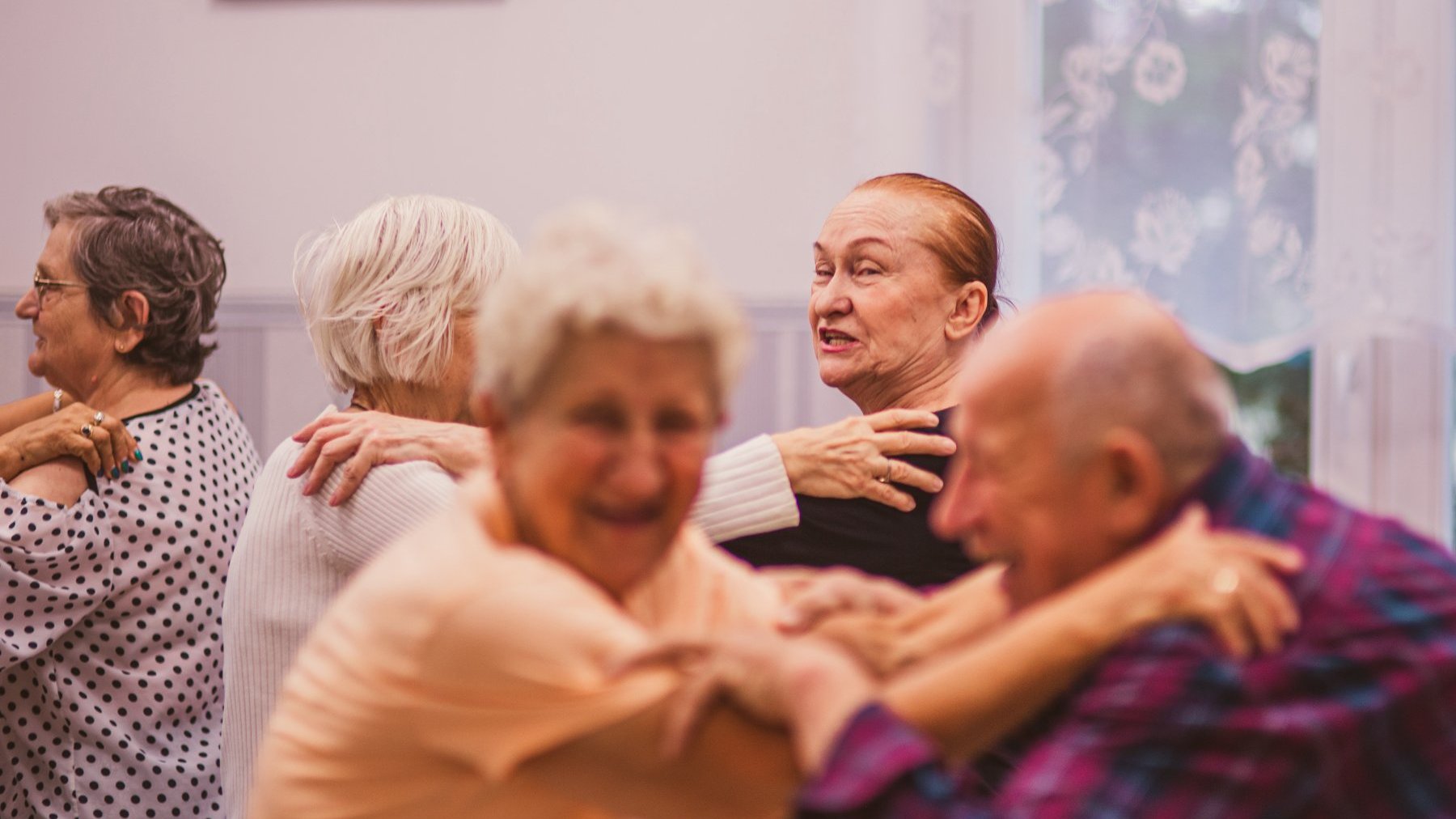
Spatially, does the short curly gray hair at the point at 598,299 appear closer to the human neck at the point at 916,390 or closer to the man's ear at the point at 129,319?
the human neck at the point at 916,390

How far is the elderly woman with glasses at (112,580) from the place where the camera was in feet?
7.18

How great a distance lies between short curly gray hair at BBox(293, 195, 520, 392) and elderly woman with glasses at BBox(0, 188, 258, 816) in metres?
0.54

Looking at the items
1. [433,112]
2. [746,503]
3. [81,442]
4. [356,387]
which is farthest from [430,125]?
[746,503]

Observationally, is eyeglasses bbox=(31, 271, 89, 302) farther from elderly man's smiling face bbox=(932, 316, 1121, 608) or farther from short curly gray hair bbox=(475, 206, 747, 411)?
elderly man's smiling face bbox=(932, 316, 1121, 608)

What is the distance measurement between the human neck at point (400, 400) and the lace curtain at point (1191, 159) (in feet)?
5.34

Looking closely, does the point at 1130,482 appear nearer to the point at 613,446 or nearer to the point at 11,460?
the point at 613,446

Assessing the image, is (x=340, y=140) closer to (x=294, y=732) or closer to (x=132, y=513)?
(x=132, y=513)

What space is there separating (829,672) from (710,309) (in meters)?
0.25

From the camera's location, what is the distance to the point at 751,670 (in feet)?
2.93

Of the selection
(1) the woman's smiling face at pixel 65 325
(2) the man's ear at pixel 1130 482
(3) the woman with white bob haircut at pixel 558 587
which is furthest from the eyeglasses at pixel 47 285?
(2) the man's ear at pixel 1130 482

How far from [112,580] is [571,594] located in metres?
1.60

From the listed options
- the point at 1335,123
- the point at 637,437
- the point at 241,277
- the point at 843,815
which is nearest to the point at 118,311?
the point at 241,277

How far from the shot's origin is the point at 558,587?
89 centimetres

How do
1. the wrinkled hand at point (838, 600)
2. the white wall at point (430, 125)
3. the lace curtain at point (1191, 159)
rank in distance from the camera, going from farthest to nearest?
the white wall at point (430, 125)
the lace curtain at point (1191, 159)
the wrinkled hand at point (838, 600)
